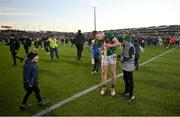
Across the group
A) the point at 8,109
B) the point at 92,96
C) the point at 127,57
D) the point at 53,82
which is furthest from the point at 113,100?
→ the point at 53,82

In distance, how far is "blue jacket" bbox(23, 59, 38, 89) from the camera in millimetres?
7133

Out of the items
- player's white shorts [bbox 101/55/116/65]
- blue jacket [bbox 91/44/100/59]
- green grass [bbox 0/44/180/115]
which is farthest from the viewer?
blue jacket [bbox 91/44/100/59]

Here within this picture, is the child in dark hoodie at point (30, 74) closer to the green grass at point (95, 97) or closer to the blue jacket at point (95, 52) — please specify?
the green grass at point (95, 97)

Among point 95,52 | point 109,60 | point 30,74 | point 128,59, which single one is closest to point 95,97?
point 109,60

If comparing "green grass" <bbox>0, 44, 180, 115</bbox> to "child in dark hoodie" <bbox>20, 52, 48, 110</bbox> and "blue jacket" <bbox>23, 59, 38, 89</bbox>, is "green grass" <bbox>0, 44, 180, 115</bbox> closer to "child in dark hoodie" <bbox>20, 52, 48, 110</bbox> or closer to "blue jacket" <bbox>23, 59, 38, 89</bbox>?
"child in dark hoodie" <bbox>20, 52, 48, 110</bbox>

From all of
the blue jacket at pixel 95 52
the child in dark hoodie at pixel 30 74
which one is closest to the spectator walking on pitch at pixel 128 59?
the child in dark hoodie at pixel 30 74

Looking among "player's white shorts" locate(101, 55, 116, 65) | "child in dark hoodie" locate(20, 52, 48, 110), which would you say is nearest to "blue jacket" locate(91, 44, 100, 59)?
"player's white shorts" locate(101, 55, 116, 65)

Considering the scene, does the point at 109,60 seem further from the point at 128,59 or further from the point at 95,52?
the point at 95,52

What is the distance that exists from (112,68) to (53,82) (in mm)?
3381

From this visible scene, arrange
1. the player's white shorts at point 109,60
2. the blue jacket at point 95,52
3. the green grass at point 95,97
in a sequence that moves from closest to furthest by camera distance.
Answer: the green grass at point 95,97 < the player's white shorts at point 109,60 < the blue jacket at point 95,52

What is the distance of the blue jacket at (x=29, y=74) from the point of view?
713cm

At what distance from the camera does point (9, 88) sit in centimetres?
1009

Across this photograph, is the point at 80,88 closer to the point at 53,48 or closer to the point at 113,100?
the point at 113,100

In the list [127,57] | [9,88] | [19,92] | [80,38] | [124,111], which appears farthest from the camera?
[80,38]
